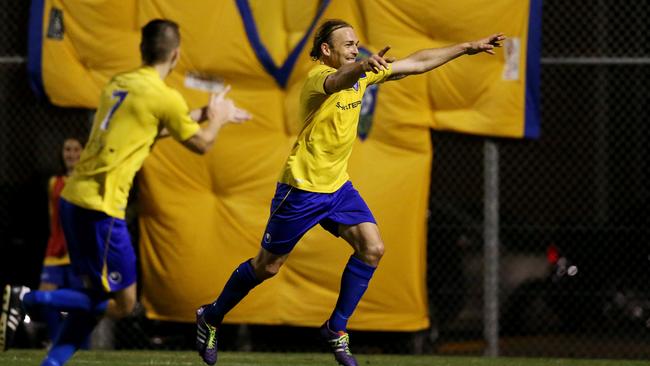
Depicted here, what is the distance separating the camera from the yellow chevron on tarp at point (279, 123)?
11.1 meters

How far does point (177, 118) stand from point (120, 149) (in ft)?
1.17

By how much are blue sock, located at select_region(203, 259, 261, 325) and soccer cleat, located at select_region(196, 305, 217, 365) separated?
0.04 metres

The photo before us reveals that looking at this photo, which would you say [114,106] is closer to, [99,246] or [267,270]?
[99,246]

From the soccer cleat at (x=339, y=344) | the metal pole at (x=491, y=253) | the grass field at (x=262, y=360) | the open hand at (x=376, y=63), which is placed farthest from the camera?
the metal pole at (x=491, y=253)

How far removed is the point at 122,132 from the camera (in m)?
7.05

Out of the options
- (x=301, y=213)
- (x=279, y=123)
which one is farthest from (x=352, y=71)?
(x=279, y=123)

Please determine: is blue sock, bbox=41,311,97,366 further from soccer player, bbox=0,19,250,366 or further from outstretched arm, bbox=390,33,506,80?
outstretched arm, bbox=390,33,506,80

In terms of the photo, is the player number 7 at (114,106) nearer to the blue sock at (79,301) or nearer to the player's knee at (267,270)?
the blue sock at (79,301)

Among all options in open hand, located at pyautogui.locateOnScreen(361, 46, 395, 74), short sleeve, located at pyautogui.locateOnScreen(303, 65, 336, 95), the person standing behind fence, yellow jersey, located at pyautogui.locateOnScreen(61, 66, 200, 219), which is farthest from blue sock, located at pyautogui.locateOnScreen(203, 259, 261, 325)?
the person standing behind fence

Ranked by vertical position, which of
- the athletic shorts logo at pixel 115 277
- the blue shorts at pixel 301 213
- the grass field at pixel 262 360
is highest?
the blue shorts at pixel 301 213

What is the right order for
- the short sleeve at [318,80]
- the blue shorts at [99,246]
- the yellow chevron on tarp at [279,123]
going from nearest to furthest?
the blue shorts at [99,246]
the short sleeve at [318,80]
the yellow chevron on tarp at [279,123]

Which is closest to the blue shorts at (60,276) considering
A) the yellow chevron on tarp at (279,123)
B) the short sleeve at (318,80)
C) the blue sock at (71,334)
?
the yellow chevron on tarp at (279,123)

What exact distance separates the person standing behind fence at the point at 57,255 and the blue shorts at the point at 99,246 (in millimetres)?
3530

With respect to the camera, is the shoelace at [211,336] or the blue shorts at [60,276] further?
the blue shorts at [60,276]
